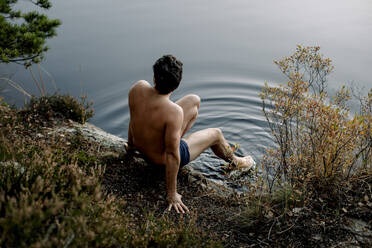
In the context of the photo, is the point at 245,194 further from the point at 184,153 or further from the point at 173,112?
the point at 173,112

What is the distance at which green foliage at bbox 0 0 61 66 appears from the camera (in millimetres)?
4404

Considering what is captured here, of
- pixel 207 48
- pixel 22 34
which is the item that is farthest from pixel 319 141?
pixel 207 48

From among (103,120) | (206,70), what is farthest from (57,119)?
(206,70)

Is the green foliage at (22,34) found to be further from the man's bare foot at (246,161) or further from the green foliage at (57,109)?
the man's bare foot at (246,161)

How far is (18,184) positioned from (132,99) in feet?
4.69

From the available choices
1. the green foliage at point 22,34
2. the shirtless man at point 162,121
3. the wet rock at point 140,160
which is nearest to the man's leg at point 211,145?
the wet rock at point 140,160

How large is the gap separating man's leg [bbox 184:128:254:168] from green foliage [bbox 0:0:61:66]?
2591 millimetres

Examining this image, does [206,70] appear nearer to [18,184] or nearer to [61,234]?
[18,184]

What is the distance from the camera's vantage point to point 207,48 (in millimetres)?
9570

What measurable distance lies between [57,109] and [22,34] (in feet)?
3.80

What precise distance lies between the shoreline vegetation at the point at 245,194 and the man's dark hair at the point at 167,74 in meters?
1.01

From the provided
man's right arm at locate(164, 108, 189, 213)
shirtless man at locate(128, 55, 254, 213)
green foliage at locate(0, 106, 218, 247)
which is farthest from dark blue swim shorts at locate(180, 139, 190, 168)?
green foliage at locate(0, 106, 218, 247)

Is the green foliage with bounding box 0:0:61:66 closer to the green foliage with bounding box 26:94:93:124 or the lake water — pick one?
the green foliage with bounding box 26:94:93:124

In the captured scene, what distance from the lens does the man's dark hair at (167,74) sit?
10.2ft
